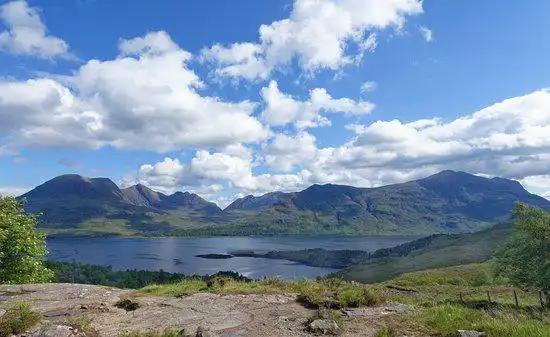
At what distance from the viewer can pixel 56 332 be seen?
50.9 feet

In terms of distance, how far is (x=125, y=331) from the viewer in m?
17.1

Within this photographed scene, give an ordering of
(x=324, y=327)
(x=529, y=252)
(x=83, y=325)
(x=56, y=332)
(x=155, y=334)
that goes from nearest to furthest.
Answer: (x=56, y=332), (x=155, y=334), (x=324, y=327), (x=83, y=325), (x=529, y=252)

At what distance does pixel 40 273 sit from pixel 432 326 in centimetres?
3810

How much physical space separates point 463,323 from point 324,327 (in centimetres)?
565

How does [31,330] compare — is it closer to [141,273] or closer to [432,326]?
[432,326]

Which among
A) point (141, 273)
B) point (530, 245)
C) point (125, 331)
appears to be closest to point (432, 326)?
point (125, 331)

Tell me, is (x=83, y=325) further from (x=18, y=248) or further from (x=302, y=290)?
(x=18, y=248)

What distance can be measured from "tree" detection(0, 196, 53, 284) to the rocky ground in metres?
9.49

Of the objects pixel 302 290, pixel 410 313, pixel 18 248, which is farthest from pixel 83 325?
pixel 18 248

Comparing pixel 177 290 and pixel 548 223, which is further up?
pixel 548 223

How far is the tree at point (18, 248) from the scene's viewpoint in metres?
34.8

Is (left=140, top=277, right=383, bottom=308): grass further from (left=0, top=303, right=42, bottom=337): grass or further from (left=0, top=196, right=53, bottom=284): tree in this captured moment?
(left=0, top=196, right=53, bottom=284): tree

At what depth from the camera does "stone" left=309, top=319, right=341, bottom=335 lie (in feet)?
54.3

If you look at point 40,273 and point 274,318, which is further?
point 40,273
